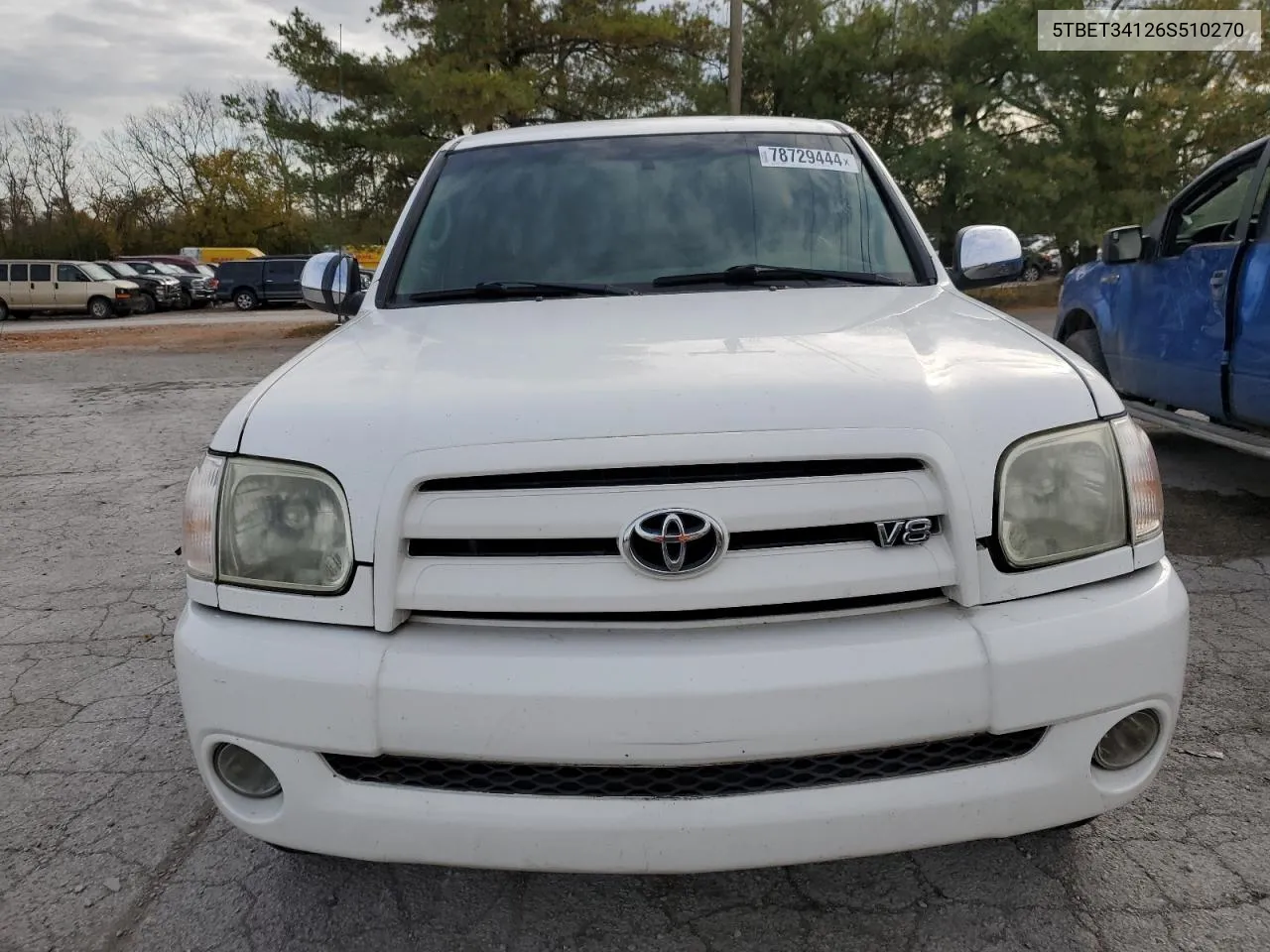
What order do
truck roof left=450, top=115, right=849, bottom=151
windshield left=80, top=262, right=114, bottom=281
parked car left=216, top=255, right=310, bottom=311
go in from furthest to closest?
parked car left=216, top=255, right=310, bottom=311
windshield left=80, top=262, right=114, bottom=281
truck roof left=450, top=115, right=849, bottom=151

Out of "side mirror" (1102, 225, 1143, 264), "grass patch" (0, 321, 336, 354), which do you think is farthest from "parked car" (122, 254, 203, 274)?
"side mirror" (1102, 225, 1143, 264)

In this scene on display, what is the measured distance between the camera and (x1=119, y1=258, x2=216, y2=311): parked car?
3163 cm

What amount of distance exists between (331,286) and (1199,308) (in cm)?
411

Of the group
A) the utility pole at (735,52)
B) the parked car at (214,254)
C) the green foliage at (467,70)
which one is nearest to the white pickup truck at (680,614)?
the utility pole at (735,52)

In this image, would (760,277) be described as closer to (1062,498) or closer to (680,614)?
(1062,498)

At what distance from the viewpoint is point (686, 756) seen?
1.51m

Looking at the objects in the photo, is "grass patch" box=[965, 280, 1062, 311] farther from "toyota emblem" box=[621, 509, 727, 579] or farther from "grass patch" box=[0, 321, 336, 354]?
"toyota emblem" box=[621, 509, 727, 579]

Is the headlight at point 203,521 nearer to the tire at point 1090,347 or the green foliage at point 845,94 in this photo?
the tire at point 1090,347

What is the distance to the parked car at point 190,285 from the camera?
31.6m

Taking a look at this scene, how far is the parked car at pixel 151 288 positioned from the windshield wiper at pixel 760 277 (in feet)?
100

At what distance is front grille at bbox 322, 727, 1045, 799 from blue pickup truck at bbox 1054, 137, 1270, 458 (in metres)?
3.37

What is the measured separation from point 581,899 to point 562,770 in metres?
0.57

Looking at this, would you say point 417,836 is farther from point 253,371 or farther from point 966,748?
point 253,371

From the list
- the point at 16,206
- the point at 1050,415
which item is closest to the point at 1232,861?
the point at 1050,415
